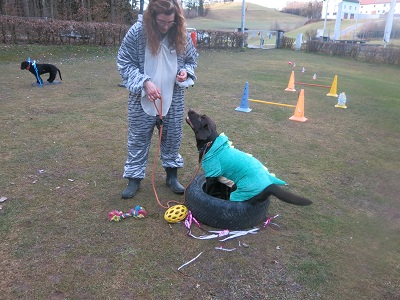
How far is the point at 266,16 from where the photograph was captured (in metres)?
69.6

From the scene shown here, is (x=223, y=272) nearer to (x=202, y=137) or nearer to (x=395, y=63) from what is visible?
(x=202, y=137)

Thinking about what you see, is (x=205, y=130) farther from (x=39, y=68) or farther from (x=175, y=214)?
(x=39, y=68)

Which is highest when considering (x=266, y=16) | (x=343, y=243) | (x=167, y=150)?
(x=266, y=16)

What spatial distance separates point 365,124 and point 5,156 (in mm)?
6281

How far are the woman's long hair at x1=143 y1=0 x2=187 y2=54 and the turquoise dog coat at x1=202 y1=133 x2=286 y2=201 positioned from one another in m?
0.94

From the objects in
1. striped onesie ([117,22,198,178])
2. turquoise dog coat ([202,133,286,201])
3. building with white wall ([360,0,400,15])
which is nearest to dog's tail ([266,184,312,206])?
turquoise dog coat ([202,133,286,201])

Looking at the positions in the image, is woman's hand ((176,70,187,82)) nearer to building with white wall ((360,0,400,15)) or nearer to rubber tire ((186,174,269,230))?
rubber tire ((186,174,269,230))

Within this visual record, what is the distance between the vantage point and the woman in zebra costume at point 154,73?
113 inches

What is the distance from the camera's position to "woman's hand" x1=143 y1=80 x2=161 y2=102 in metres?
2.87

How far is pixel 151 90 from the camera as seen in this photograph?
2869 millimetres

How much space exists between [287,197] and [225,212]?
0.55 metres

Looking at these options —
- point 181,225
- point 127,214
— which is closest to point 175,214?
point 181,225

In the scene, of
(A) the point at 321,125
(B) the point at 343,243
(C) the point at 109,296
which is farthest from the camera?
(A) the point at 321,125

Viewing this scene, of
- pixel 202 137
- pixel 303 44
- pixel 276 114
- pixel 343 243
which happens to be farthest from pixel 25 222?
pixel 303 44
